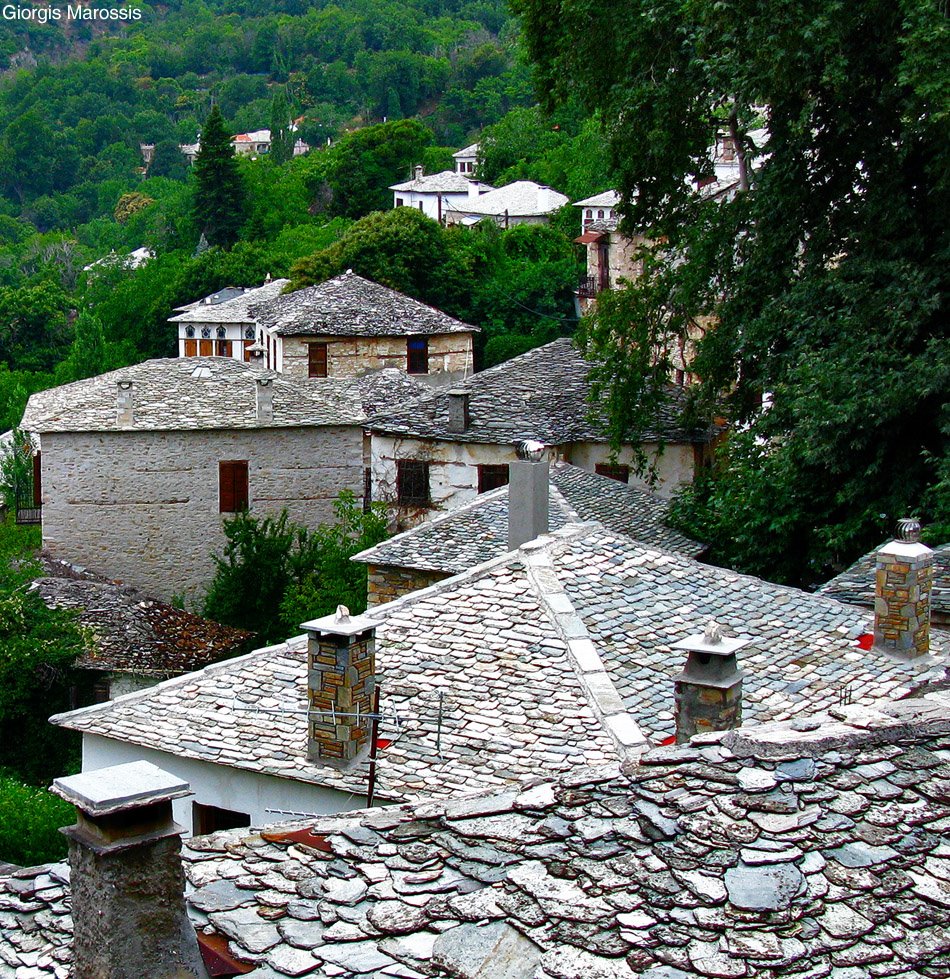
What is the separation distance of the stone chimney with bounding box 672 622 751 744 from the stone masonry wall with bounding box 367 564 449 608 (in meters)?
7.55

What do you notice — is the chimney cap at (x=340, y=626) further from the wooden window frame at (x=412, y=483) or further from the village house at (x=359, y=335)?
the village house at (x=359, y=335)

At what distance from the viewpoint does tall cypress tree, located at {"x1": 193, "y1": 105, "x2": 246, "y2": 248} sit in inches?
2904

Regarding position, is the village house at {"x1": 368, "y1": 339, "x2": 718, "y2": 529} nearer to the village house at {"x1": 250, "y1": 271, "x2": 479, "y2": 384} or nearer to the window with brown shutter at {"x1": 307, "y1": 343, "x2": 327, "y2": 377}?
the village house at {"x1": 250, "y1": 271, "x2": 479, "y2": 384}

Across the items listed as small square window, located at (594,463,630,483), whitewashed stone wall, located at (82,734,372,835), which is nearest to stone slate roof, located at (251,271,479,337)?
small square window, located at (594,463,630,483)

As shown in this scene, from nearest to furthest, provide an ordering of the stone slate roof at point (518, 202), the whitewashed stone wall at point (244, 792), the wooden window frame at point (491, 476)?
1. the whitewashed stone wall at point (244, 792)
2. the wooden window frame at point (491, 476)
3. the stone slate roof at point (518, 202)

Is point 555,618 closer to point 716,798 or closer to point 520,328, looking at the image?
point 716,798

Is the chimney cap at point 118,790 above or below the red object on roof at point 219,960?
above

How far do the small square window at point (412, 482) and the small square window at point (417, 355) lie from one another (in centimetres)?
1544

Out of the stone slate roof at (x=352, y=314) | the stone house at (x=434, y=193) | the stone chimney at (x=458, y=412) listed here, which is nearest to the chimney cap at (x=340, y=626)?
the stone chimney at (x=458, y=412)

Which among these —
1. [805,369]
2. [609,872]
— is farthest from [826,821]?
[805,369]

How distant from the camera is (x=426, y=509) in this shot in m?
26.5

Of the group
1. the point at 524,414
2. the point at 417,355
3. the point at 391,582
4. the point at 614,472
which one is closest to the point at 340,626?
the point at 391,582

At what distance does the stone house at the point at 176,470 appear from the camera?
27.8 m

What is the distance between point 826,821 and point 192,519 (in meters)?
23.9
